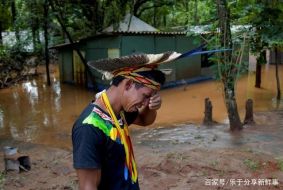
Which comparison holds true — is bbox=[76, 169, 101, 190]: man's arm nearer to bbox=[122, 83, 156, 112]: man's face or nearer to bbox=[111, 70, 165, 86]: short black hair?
bbox=[122, 83, 156, 112]: man's face

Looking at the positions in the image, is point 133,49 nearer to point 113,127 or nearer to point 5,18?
point 5,18

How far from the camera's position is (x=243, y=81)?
17234 mm

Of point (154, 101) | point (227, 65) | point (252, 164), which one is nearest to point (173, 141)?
point (227, 65)

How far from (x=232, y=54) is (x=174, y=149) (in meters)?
2.51

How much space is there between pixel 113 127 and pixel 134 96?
20 cm

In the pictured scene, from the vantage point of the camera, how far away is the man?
72.9 inches

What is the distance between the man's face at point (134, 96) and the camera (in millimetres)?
1996

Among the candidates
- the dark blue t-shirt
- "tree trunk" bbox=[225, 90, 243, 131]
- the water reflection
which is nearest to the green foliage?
the water reflection

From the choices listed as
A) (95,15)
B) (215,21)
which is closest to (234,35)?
(215,21)

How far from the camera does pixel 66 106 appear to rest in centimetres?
1335

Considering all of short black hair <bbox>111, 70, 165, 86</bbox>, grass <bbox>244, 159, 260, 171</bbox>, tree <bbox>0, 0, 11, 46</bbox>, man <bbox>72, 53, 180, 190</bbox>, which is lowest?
grass <bbox>244, 159, 260, 171</bbox>

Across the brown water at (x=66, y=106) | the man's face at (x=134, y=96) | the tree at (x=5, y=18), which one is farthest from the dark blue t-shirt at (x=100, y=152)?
the tree at (x=5, y=18)

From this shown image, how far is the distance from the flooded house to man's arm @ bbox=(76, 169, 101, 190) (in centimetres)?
1173

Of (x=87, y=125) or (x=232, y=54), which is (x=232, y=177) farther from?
(x=87, y=125)
